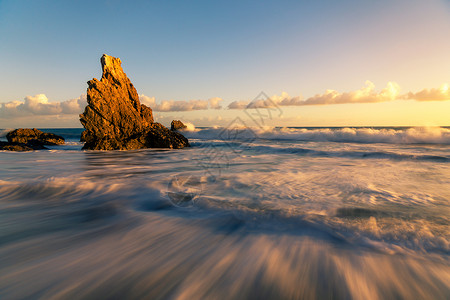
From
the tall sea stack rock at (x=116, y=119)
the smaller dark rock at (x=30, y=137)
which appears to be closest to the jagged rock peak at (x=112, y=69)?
the tall sea stack rock at (x=116, y=119)

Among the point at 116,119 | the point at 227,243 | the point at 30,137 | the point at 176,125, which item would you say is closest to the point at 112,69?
the point at 116,119

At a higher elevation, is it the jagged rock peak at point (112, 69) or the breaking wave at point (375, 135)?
the jagged rock peak at point (112, 69)

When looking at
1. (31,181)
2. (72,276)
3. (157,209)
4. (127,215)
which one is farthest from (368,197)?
(31,181)

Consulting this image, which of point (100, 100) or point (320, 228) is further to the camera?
point (100, 100)

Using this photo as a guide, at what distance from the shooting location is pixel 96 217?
2928mm

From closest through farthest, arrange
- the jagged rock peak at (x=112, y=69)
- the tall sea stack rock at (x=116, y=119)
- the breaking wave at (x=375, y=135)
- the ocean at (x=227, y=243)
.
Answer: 1. the ocean at (x=227, y=243)
2. the tall sea stack rock at (x=116, y=119)
3. the jagged rock peak at (x=112, y=69)
4. the breaking wave at (x=375, y=135)

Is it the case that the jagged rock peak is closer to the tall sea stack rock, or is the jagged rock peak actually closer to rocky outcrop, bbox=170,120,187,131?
the tall sea stack rock

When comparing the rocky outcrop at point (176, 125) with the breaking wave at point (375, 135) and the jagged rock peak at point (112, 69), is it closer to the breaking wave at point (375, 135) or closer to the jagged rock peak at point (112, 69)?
the breaking wave at point (375, 135)

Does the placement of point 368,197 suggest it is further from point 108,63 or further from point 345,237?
point 108,63

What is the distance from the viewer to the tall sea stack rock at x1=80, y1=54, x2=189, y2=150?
47.0 feet

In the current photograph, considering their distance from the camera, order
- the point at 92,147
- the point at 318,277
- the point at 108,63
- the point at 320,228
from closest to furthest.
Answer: the point at 318,277 → the point at 320,228 → the point at 92,147 → the point at 108,63

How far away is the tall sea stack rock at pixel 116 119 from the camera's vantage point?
1433 centimetres

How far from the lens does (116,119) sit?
14969 mm

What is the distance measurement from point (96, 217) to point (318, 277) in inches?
111
